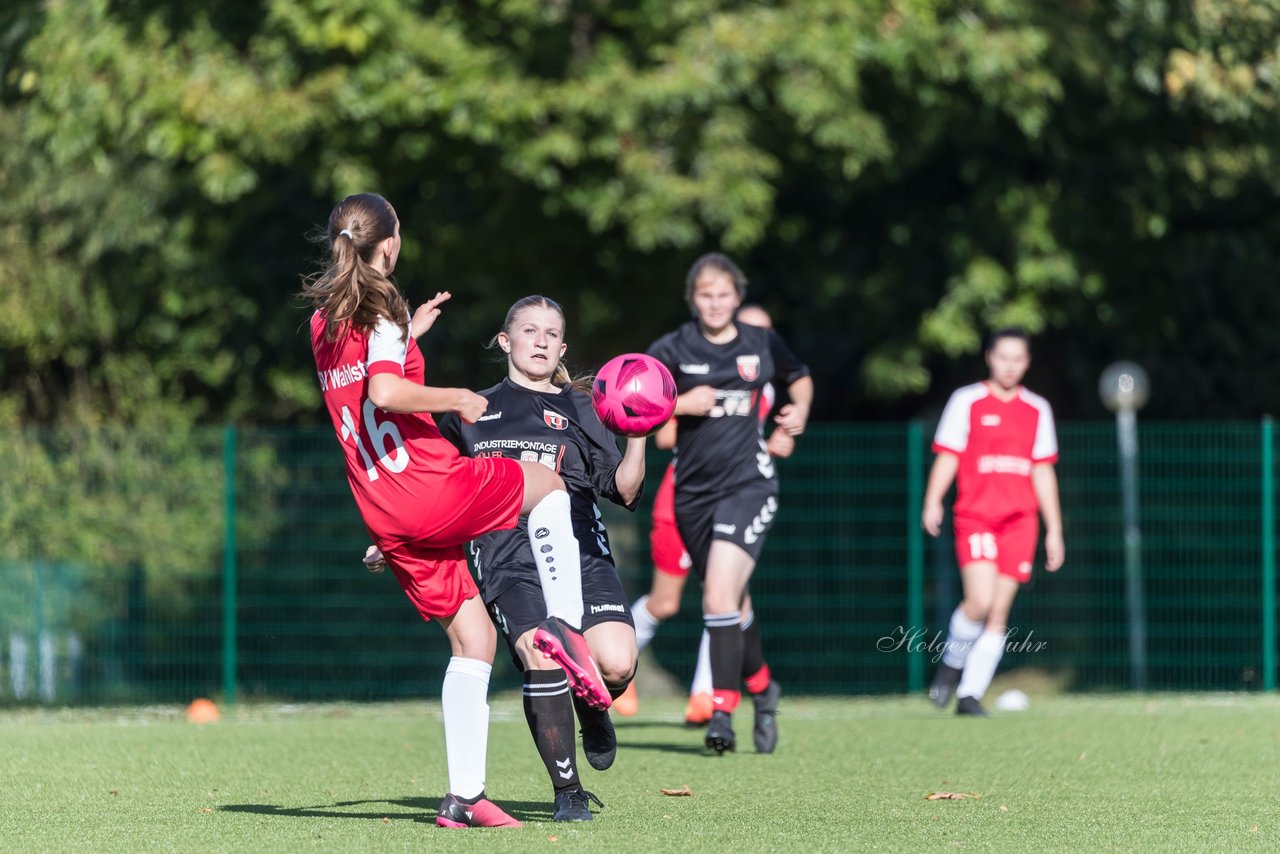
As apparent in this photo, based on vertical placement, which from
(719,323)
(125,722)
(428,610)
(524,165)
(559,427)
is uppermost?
(524,165)

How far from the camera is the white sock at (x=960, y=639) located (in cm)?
1069

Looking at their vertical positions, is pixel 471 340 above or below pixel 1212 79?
below

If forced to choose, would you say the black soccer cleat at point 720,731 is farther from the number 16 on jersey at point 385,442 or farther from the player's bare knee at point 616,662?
the number 16 on jersey at point 385,442

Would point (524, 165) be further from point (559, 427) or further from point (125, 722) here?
point (559, 427)

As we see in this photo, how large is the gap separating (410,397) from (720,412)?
328 cm

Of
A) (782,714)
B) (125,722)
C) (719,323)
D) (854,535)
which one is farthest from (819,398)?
(719,323)

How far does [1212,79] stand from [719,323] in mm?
6102

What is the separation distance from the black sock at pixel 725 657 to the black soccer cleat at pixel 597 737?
6.56 feet

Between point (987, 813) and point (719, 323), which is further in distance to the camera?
point (719, 323)

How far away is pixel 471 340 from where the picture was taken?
17.7m

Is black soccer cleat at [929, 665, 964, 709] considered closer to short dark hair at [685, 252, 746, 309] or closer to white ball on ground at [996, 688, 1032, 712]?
white ball on ground at [996, 688, 1032, 712]

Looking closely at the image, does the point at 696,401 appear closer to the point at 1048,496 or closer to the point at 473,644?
A: the point at 473,644

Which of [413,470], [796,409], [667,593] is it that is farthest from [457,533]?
[667,593]

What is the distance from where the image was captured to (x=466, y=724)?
600cm
